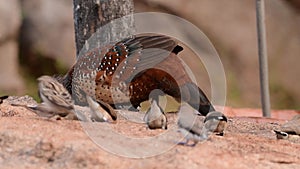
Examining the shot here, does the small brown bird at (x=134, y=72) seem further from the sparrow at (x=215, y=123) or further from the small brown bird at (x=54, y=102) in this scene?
the small brown bird at (x=54, y=102)

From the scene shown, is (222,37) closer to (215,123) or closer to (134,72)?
(134,72)

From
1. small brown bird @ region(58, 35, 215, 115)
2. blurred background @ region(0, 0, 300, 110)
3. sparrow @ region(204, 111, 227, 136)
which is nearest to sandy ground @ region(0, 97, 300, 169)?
sparrow @ region(204, 111, 227, 136)

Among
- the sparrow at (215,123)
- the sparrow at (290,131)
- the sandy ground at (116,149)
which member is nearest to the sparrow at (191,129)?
the sandy ground at (116,149)

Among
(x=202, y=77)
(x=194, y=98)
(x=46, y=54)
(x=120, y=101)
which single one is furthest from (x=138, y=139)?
(x=46, y=54)

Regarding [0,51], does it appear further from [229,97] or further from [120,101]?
[120,101]

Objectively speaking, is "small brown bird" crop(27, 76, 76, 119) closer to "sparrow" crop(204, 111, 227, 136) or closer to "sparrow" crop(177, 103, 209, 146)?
"sparrow" crop(177, 103, 209, 146)

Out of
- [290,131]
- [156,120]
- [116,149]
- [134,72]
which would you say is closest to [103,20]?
[134,72]
